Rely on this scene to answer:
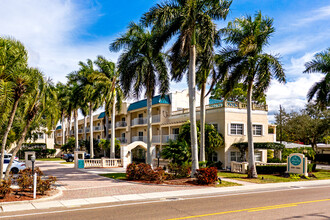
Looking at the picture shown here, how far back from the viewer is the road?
10.1 meters

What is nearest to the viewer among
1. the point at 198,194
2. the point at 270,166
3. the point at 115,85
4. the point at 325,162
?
the point at 198,194

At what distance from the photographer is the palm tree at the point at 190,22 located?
19.0 meters

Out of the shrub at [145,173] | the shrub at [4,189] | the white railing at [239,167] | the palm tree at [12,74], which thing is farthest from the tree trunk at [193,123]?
the shrub at [4,189]

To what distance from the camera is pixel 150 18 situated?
1966 cm

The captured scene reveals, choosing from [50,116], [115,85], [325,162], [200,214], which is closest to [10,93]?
[50,116]

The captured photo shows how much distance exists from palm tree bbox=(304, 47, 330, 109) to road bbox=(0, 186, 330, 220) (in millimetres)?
18152

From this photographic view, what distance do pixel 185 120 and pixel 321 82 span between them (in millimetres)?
14899

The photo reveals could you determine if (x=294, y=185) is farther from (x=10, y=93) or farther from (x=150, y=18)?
(x=10, y=93)

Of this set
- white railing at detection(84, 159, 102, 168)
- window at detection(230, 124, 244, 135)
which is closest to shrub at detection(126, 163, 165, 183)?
white railing at detection(84, 159, 102, 168)

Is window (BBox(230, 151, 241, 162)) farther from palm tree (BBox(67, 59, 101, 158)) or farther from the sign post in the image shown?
palm tree (BBox(67, 59, 101, 158))

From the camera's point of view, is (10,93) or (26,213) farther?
(10,93)

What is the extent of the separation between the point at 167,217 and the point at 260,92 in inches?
618

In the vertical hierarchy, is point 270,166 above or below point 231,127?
below

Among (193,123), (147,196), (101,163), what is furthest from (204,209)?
(101,163)
